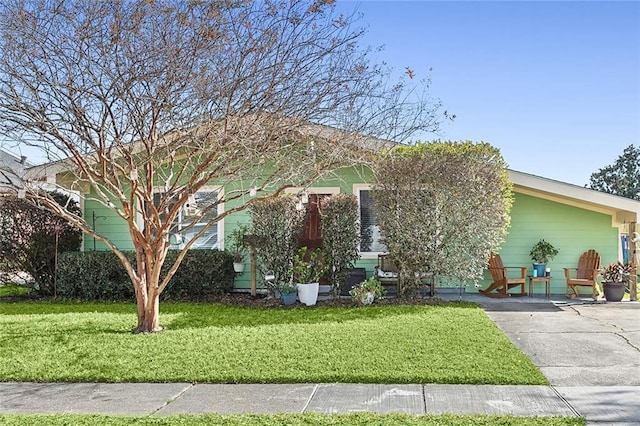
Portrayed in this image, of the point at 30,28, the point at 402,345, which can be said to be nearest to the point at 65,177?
the point at 30,28

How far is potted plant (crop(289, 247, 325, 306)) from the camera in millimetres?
10719

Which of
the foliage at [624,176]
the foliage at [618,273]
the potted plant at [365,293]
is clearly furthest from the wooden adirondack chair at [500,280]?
the foliage at [624,176]

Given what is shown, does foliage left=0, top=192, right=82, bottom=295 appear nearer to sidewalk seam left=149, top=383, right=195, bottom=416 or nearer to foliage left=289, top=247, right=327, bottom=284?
foliage left=289, top=247, right=327, bottom=284

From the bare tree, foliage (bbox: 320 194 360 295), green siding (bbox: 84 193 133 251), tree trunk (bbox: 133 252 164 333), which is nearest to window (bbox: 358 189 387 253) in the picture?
foliage (bbox: 320 194 360 295)

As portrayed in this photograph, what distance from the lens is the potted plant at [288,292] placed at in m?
10.8

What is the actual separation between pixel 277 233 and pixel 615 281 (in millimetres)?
6612

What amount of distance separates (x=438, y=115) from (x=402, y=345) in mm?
4063

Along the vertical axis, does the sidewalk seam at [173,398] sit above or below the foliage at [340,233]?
below

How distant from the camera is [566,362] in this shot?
6477mm

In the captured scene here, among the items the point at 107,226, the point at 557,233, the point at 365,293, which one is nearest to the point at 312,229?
the point at 365,293

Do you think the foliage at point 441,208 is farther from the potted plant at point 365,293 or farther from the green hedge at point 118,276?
the green hedge at point 118,276

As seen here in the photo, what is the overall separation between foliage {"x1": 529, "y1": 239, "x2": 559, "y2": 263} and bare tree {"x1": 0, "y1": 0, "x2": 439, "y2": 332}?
5.82 meters

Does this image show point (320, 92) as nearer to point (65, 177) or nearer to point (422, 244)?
point (422, 244)

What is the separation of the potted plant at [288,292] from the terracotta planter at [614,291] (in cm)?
603
